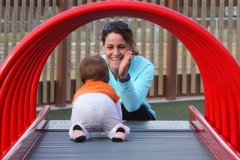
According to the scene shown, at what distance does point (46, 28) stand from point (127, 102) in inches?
54.8

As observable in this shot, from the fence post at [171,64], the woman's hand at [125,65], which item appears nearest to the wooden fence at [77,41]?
the fence post at [171,64]

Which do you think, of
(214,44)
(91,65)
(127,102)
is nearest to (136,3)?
(214,44)

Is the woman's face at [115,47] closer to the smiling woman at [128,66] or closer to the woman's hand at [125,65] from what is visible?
the smiling woman at [128,66]

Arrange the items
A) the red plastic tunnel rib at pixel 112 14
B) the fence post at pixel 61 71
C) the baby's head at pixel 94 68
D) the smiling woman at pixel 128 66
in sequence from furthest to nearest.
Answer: the fence post at pixel 61 71 < the smiling woman at pixel 128 66 < the baby's head at pixel 94 68 < the red plastic tunnel rib at pixel 112 14

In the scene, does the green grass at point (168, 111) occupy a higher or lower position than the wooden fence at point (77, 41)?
lower

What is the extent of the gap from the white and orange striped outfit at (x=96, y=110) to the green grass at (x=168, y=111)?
13.3 feet

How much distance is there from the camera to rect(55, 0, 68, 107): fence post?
335 inches

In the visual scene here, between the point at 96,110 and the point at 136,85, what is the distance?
81cm

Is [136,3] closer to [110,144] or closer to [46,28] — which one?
[46,28]

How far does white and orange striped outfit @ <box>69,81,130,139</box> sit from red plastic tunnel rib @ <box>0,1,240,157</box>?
368 mm

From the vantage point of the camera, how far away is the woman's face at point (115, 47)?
13.7 feet

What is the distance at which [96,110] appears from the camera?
3512 millimetres

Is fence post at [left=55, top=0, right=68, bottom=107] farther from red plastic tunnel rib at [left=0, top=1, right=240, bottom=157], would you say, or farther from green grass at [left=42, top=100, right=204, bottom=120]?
red plastic tunnel rib at [left=0, top=1, right=240, bottom=157]

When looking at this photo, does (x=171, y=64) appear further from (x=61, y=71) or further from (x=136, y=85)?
(x=136, y=85)
